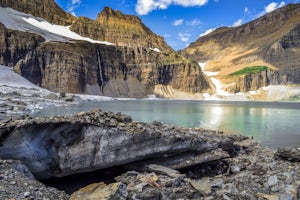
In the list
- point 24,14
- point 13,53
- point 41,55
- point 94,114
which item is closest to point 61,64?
point 41,55

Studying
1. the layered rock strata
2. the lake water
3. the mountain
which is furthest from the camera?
the mountain

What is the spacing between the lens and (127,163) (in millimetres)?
11461

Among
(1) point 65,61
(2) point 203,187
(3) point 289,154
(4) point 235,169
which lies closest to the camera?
(2) point 203,187

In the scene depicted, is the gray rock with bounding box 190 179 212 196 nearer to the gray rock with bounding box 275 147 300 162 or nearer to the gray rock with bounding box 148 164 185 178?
the gray rock with bounding box 148 164 185 178

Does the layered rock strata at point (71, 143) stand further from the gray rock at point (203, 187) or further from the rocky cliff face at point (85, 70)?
the rocky cliff face at point (85, 70)

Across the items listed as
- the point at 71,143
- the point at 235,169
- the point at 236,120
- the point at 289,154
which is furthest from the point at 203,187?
the point at 236,120

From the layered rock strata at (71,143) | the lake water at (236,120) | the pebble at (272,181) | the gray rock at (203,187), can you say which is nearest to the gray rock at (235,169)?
the pebble at (272,181)

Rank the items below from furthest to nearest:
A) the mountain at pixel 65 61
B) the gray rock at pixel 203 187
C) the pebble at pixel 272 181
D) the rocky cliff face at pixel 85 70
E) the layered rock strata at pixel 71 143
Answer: the rocky cliff face at pixel 85 70 < the mountain at pixel 65 61 < the layered rock strata at pixel 71 143 < the pebble at pixel 272 181 < the gray rock at pixel 203 187

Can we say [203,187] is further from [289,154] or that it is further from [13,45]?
[13,45]

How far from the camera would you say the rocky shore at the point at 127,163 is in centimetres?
905

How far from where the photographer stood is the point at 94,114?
11398 millimetres

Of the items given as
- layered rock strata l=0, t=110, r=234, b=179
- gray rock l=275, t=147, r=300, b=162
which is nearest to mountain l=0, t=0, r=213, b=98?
layered rock strata l=0, t=110, r=234, b=179

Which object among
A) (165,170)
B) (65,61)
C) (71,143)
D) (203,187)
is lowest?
(203,187)

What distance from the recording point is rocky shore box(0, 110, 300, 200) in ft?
29.7
